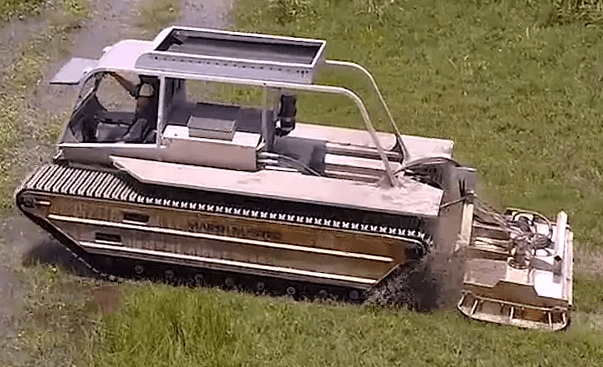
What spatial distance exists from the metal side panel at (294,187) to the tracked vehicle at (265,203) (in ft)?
0.04

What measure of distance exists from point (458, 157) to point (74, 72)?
3.49 meters

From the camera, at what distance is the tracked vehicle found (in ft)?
23.7

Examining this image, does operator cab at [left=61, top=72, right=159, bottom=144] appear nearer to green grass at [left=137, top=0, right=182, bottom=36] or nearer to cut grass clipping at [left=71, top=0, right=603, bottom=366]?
cut grass clipping at [left=71, top=0, right=603, bottom=366]

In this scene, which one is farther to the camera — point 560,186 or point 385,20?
point 385,20

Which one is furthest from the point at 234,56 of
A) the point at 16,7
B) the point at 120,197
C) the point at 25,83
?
the point at 16,7

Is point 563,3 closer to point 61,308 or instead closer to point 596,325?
point 596,325

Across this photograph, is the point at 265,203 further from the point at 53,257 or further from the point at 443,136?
the point at 443,136

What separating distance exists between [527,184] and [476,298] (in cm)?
221

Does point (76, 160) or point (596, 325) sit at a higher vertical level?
point (76, 160)

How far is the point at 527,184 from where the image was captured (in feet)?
30.5

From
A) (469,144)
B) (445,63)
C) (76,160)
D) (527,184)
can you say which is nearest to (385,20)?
(445,63)

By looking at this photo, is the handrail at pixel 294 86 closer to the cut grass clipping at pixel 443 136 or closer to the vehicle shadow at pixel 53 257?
the cut grass clipping at pixel 443 136

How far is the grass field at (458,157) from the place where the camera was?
682cm

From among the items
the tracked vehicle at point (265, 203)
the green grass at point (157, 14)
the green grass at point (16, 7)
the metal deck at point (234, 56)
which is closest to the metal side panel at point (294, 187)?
the tracked vehicle at point (265, 203)
